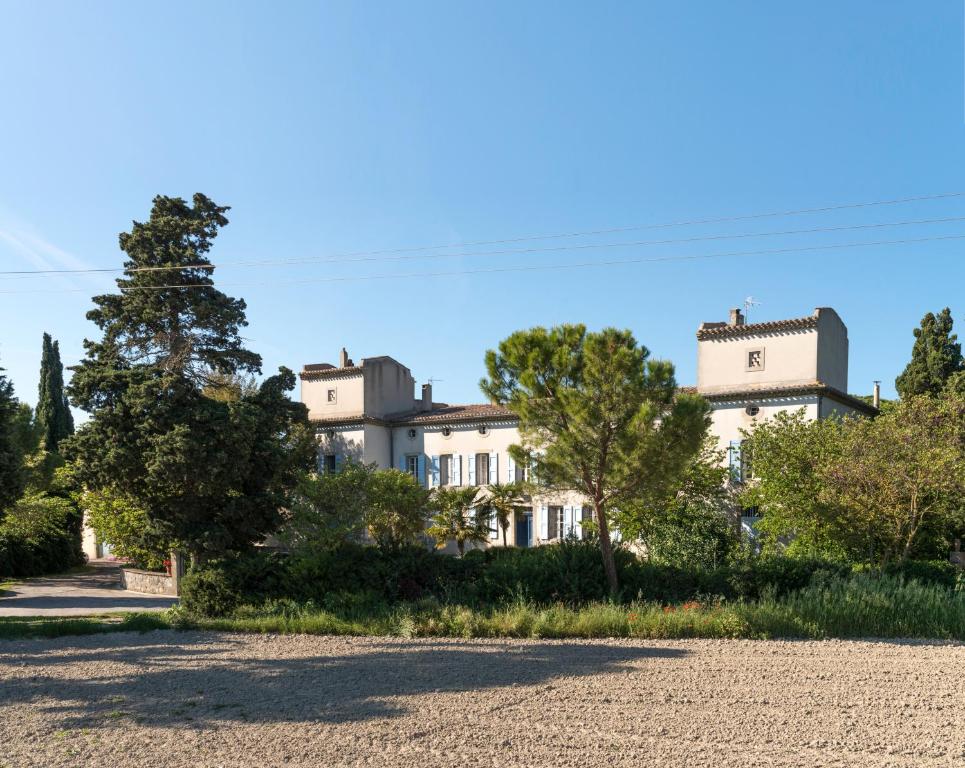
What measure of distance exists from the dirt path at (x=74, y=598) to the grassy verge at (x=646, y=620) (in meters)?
6.10

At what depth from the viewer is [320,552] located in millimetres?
14484

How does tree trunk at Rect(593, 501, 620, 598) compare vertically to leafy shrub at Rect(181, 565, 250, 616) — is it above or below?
above

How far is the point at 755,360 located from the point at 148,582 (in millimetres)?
20720

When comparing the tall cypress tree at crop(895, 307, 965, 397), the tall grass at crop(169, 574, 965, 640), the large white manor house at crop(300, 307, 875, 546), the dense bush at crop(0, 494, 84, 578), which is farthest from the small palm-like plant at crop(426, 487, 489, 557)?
the tall cypress tree at crop(895, 307, 965, 397)

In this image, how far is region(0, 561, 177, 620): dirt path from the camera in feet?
58.6

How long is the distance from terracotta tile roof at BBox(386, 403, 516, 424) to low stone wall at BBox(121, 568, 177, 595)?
11.3 meters

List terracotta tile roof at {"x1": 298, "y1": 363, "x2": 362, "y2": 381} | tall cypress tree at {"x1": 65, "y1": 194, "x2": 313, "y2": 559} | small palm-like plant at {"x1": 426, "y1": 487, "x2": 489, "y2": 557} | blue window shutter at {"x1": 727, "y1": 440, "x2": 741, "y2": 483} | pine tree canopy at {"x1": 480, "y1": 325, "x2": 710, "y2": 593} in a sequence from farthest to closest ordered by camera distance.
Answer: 1. terracotta tile roof at {"x1": 298, "y1": 363, "x2": 362, "y2": 381}
2. small palm-like plant at {"x1": 426, "y1": 487, "x2": 489, "y2": 557}
3. blue window shutter at {"x1": 727, "y1": 440, "x2": 741, "y2": 483}
4. tall cypress tree at {"x1": 65, "y1": 194, "x2": 313, "y2": 559}
5. pine tree canopy at {"x1": 480, "y1": 325, "x2": 710, "y2": 593}

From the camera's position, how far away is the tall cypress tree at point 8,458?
18.1 meters

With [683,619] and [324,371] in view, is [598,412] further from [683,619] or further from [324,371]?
[324,371]

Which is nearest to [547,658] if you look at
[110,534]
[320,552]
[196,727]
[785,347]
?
[196,727]

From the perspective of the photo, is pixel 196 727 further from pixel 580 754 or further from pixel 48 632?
pixel 48 632

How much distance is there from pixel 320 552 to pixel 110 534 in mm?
13555

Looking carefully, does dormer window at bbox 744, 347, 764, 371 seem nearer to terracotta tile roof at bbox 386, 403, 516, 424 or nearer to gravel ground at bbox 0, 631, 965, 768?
terracotta tile roof at bbox 386, 403, 516, 424

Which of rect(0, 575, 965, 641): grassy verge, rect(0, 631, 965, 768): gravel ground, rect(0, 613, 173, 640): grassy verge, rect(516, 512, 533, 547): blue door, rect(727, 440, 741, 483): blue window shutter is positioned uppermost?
rect(727, 440, 741, 483): blue window shutter
